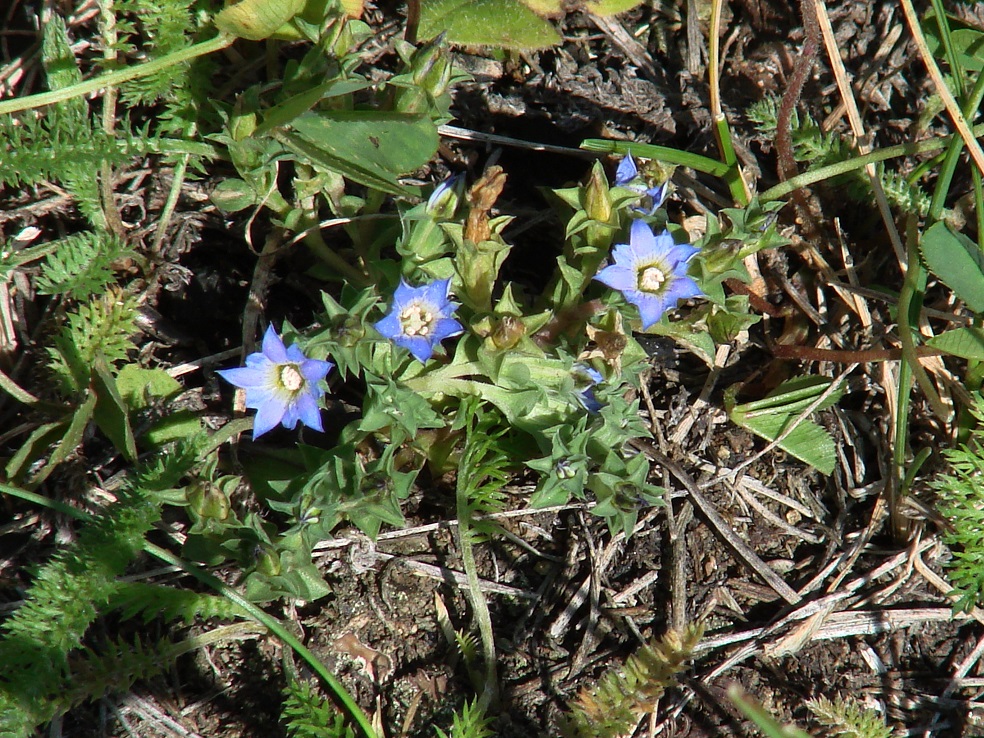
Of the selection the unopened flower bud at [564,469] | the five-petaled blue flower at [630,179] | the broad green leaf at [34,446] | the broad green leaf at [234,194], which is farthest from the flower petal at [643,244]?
the broad green leaf at [34,446]

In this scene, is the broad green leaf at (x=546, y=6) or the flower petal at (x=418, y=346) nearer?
the flower petal at (x=418, y=346)

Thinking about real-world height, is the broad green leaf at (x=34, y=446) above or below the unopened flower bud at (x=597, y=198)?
below

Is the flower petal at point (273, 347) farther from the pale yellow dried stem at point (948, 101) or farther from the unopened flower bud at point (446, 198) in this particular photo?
the pale yellow dried stem at point (948, 101)

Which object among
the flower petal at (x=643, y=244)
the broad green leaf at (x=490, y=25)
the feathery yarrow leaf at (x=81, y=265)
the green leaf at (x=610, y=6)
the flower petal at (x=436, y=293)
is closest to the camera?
the flower petal at (x=436, y=293)

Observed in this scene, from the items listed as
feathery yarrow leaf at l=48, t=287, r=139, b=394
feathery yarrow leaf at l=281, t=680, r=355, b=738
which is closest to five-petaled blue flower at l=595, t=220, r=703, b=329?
feathery yarrow leaf at l=281, t=680, r=355, b=738

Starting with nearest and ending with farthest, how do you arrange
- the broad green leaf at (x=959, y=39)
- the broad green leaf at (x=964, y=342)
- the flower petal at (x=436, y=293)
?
1. the flower petal at (x=436, y=293)
2. the broad green leaf at (x=964, y=342)
3. the broad green leaf at (x=959, y=39)

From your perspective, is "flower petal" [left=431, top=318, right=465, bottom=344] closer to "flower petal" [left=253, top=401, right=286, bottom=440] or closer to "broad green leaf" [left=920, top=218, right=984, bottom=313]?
"flower petal" [left=253, top=401, right=286, bottom=440]

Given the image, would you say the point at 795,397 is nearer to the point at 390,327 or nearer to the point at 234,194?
the point at 390,327
